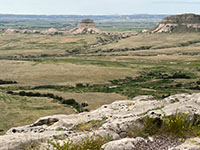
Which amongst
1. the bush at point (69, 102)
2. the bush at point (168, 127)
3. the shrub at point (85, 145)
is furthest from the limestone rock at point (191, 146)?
the bush at point (69, 102)

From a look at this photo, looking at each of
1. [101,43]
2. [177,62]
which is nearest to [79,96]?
[177,62]

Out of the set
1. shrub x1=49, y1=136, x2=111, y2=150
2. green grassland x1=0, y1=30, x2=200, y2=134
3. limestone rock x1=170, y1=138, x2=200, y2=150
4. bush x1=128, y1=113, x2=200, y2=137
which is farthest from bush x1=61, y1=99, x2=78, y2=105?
limestone rock x1=170, y1=138, x2=200, y2=150

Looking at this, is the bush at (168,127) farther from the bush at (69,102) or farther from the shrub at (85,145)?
the bush at (69,102)

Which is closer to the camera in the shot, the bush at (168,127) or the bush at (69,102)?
the bush at (168,127)

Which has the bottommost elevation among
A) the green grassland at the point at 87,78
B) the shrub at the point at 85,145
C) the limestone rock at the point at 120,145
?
the green grassland at the point at 87,78

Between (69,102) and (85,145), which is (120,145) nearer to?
(85,145)

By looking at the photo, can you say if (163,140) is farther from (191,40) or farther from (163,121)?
(191,40)

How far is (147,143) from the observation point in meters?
9.98

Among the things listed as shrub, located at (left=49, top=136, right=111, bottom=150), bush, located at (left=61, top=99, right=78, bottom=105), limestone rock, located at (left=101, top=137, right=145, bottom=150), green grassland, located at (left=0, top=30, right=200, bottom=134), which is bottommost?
green grassland, located at (left=0, top=30, right=200, bottom=134)

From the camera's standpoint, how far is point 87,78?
79188 mm

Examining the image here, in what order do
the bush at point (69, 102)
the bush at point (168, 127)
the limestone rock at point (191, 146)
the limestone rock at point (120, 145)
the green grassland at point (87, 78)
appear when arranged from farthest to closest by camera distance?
the bush at point (69, 102) < the green grassland at point (87, 78) < the bush at point (168, 127) < the limestone rock at point (120, 145) < the limestone rock at point (191, 146)

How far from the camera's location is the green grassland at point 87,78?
43.8 metres

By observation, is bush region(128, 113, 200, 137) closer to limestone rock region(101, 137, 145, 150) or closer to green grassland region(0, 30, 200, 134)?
limestone rock region(101, 137, 145, 150)

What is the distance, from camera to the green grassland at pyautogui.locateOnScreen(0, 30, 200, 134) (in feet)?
144
